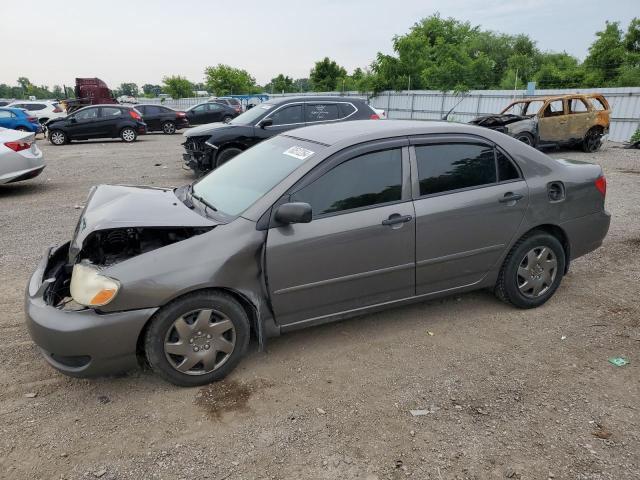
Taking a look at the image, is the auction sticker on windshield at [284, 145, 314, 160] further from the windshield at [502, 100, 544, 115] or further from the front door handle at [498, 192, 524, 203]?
the windshield at [502, 100, 544, 115]

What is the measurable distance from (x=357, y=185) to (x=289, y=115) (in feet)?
23.1

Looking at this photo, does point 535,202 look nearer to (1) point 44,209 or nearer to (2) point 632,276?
(2) point 632,276

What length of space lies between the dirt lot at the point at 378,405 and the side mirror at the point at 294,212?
1.10 metres

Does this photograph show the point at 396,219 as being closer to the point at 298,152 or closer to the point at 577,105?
the point at 298,152

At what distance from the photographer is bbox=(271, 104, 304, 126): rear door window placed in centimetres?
988

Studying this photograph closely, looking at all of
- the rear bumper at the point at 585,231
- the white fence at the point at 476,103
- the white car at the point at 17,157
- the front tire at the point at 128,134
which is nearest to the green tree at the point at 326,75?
the white fence at the point at 476,103

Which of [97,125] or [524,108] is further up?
[524,108]

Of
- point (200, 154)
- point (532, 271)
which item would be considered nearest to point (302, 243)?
point (532, 271)

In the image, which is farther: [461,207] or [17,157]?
[17,157]

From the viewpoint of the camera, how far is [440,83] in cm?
2770

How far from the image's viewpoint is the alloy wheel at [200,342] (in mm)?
2938

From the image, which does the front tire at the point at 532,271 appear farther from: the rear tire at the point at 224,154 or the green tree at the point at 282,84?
the green tree at the point at 282,84

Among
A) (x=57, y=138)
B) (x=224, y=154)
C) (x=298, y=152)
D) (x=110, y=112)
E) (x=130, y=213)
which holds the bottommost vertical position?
(x=57, y=138)

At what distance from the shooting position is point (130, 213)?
10.5 ft
